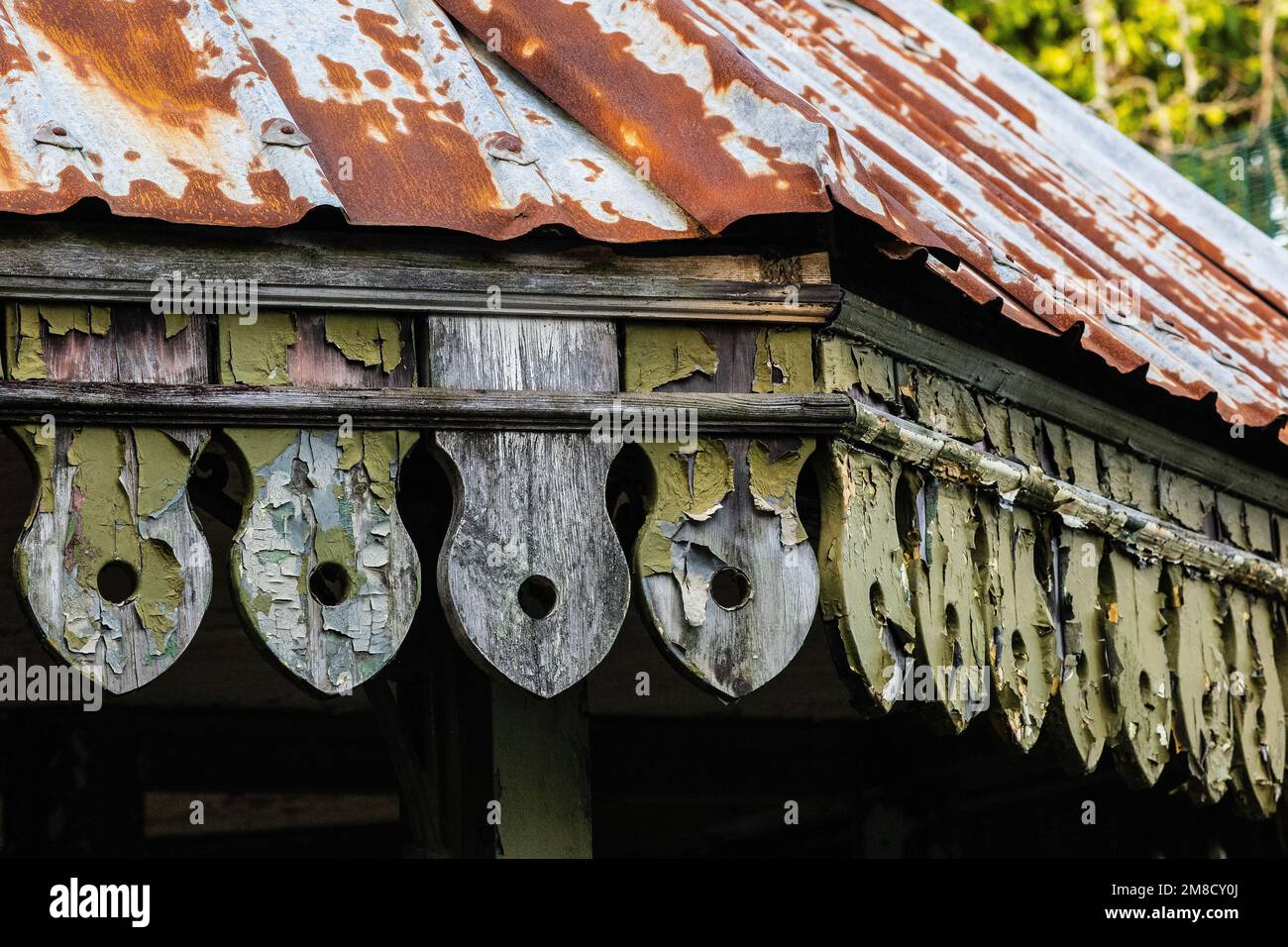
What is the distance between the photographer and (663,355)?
8.18 feet

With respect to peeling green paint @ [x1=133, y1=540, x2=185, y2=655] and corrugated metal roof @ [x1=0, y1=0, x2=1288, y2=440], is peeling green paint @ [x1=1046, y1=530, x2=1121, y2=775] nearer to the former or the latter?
corrugated metal roof @ [x1=0, y1=0, x2=1288, y2=440]

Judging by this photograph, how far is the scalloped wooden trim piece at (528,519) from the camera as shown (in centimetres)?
230

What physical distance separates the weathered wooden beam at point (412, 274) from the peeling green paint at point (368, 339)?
2 cm

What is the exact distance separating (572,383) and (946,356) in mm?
703

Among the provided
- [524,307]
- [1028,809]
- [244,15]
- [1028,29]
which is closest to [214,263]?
[524,307]

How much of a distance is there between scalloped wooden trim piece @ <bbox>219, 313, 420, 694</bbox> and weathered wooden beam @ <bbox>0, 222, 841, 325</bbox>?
0.05 metres

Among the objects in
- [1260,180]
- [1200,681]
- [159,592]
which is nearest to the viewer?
[159,592]

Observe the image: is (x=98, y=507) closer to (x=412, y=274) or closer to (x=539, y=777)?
(x=412, y=274)

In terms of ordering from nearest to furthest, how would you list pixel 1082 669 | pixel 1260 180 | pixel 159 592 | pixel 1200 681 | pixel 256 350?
pixel 159 592
pixel 256 350
pixel 1082 669
pixel 1200 681
pixel 1260 180

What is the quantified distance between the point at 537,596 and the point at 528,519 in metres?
0.13

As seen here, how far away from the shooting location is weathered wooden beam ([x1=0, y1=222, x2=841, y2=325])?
7.38ft

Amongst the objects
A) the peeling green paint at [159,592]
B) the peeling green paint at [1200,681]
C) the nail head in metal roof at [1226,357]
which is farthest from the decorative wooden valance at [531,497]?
the nail head in metal roof at [1226,357]

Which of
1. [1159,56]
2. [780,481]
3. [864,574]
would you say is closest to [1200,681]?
[864,574]

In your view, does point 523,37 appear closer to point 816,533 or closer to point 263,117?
point 263,117
